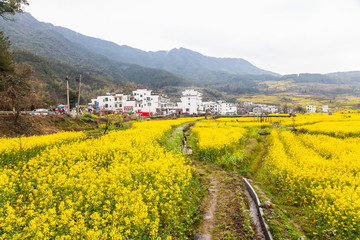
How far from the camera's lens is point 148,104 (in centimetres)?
7850

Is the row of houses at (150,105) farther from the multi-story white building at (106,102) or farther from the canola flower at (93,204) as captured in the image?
the canola flower at (93,204)

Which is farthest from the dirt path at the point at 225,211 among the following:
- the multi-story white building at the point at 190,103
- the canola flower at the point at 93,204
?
the multi-story white building at the point at 190,103

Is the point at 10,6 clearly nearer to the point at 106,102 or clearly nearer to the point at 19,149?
the point at 19,149

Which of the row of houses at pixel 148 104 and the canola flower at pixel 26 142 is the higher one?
the row of houses at pixel 148 104

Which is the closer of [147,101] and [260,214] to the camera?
[260,214]

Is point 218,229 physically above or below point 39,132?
below

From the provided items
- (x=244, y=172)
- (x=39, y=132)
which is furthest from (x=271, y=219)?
(x=39, y=132)

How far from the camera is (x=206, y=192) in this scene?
1072 cm

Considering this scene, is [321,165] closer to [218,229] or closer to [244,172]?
[244,172]

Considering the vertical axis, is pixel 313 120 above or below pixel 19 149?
above

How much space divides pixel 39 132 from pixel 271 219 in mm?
25625

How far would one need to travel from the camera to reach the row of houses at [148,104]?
242 ft

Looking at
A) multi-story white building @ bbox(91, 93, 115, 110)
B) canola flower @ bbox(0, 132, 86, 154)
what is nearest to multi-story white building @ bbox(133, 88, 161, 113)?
multi-story white building @ bbox(91, 93, 115, 110)

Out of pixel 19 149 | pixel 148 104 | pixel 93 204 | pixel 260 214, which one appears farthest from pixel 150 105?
pixel 93 204
